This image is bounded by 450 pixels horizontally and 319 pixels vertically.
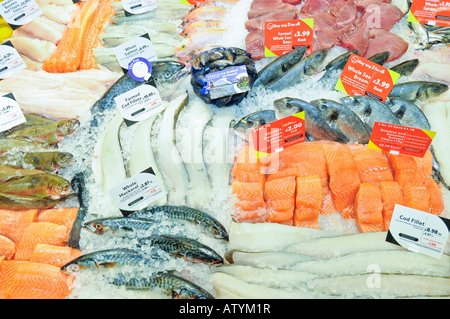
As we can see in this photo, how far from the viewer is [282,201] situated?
206 centimetres

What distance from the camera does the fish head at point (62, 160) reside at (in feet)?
7.61

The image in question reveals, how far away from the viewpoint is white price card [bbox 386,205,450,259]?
1.79 metres

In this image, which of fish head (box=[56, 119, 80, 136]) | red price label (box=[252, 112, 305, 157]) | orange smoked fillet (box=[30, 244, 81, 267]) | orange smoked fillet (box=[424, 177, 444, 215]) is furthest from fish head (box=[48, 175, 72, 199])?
orange smoked fillet (box=[424, 177, 444, 215])

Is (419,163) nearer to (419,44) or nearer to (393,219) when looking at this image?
(393,219)

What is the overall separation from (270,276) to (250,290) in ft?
0.39

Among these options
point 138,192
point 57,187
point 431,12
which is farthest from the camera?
point 431,12

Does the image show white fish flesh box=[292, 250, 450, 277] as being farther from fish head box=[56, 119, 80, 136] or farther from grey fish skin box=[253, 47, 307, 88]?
fish head box=[56, 119, 80, 136]

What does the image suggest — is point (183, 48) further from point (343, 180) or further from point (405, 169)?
point (405, 169)

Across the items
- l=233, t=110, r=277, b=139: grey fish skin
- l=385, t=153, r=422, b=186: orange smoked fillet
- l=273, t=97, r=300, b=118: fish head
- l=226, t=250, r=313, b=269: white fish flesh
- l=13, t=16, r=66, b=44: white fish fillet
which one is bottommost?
l=226, t=250, r=313, b=269: white fish flesh

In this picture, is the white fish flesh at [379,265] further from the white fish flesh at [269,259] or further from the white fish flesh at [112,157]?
the white fish flesh at [112,157]

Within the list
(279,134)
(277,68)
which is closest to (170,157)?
(279,134)

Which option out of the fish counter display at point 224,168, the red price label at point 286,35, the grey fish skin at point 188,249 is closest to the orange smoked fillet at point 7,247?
the fish counter display at point 224,168

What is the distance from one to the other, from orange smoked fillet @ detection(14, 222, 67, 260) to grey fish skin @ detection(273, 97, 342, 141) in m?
1.52

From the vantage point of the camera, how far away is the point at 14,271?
6.24 feet
